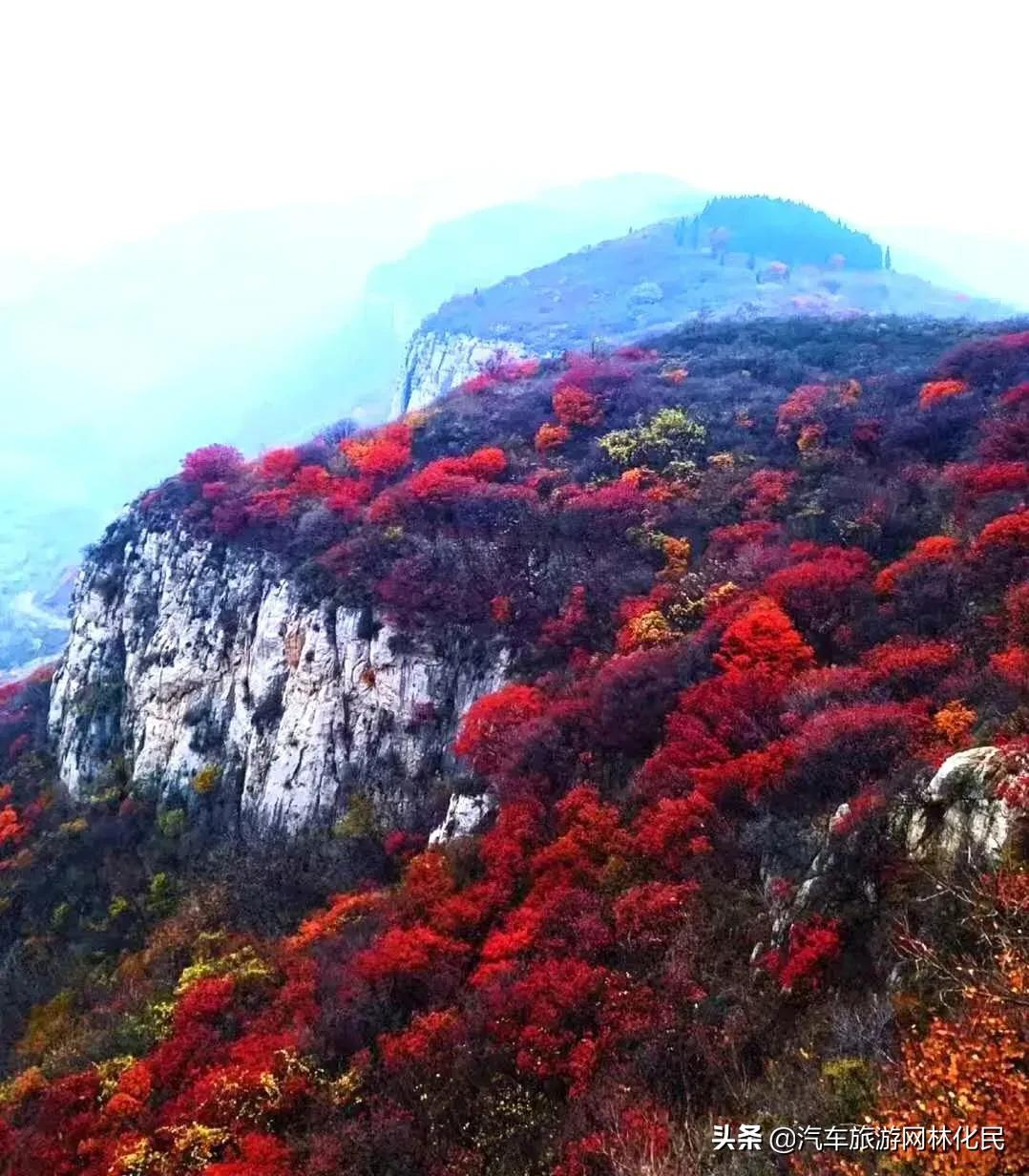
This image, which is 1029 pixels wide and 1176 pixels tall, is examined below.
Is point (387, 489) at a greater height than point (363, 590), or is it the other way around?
point (387, 489)

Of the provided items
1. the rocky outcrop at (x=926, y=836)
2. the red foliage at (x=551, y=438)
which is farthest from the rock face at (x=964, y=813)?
the red foliage at (x=551, y=438)

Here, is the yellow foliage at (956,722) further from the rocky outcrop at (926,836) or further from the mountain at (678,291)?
the mountain at (678,291)

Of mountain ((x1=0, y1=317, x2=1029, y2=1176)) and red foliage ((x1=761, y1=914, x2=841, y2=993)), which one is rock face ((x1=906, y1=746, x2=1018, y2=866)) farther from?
red foliage ((x1=761, y1=914, x2=841, y2=993))

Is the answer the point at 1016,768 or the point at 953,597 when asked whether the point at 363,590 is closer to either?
the point at 953,597

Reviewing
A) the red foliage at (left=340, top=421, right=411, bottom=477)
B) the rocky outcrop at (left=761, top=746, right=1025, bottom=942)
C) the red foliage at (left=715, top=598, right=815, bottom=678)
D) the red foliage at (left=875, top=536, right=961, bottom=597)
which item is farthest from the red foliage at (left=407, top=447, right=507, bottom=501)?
the rocky outcrop at (left=761, top=746, right=1025, bottom=942)

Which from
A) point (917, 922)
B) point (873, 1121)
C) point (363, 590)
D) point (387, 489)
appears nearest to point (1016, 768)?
point (917, 922)

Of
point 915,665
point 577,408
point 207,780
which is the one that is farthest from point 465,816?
point 577,408
